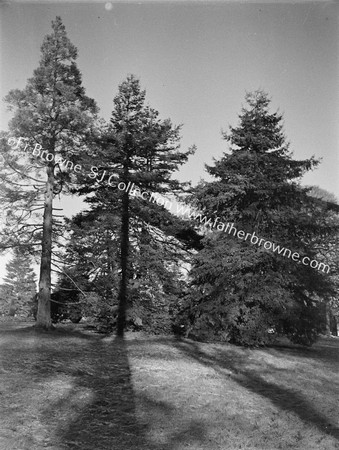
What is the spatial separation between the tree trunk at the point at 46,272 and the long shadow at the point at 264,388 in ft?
18.0

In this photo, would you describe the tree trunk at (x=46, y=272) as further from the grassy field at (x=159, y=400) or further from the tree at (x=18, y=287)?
Result: the tree at (x=18, y=287)

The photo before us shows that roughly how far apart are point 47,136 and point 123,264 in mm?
6229

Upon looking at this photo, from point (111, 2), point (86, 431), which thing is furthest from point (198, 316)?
point (111, 2)

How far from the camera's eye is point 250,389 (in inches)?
290

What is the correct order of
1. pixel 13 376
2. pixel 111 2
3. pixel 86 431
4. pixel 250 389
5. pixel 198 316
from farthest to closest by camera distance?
pixel 198 316, pixel 250 389, pixel 13 376, pixel 111 2, pixel 86 431

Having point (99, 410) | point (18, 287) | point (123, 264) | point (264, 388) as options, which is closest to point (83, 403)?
point (99, 410)

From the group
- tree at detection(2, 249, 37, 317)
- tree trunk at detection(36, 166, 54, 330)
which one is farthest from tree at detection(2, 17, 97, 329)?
tree at detection(2, 249, 37, 317)

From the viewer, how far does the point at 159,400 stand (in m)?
6.26

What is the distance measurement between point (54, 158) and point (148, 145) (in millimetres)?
4350

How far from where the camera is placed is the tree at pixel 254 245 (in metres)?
12.0

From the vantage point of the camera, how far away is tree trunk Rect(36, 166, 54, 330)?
13133 mm

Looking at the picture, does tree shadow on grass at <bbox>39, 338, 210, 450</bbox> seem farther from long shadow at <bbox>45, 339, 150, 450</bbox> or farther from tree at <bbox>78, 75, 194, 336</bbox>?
tree at <bbox>78, 75, 194, 336</bbox>

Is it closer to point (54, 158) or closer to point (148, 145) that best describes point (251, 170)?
point (148, 145)

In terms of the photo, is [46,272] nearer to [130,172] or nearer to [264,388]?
[130,172]
